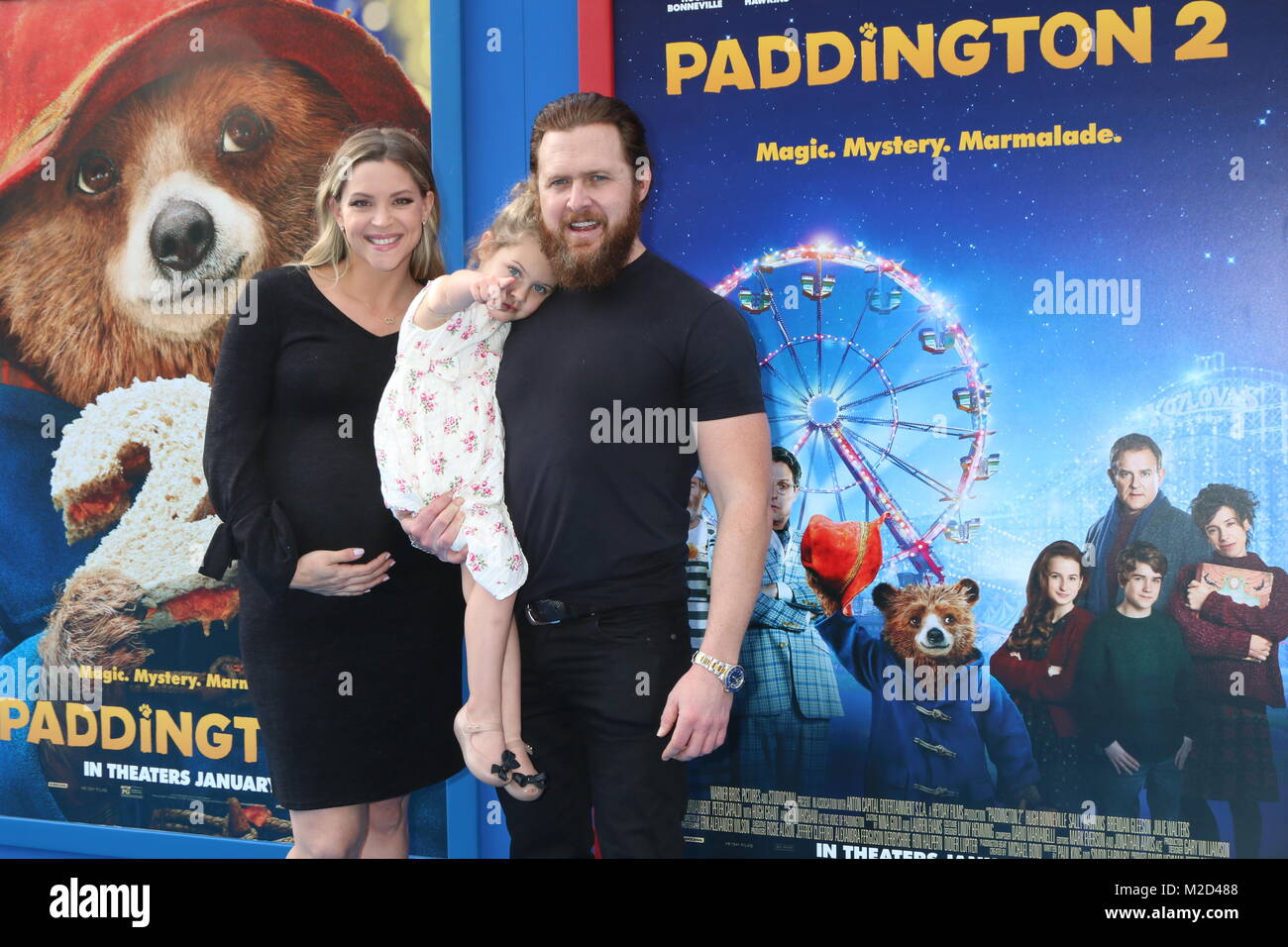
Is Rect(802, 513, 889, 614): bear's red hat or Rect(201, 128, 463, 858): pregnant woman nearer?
Rect(201, 128, 463, 858): pregnant woman

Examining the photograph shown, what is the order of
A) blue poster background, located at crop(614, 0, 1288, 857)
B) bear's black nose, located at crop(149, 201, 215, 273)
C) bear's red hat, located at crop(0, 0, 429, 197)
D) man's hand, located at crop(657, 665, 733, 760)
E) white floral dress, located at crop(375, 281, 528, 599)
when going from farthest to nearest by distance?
1. bear's black nose, located at crop(149, 201, 215, 273)
2. bear's red hat, located at crop(0, 0, 429, 197)
3. blue poster background, located at crop(614, 0, 1288, 857)
4. white floral dress, located at crop(375, 281, 528, 599)
5. man's hand, located at crop(657, 665, 733, 760)

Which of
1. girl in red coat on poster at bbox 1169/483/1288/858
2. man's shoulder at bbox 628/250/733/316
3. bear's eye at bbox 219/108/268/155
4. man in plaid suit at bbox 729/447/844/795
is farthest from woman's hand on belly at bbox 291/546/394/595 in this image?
girl in red coat on poster at bbox 1169/483/1288/858

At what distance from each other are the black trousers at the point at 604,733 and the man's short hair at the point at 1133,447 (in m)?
1.16

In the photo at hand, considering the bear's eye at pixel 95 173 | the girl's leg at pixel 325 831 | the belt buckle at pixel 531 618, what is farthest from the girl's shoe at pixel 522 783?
the bear's eye at pixel 95 173

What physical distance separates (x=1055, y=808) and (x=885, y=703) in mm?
477

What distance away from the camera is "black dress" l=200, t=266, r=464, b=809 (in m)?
2.24

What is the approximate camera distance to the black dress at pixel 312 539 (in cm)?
224

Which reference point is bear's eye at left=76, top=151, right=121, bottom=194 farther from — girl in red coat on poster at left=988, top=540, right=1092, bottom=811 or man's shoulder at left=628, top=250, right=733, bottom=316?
girl in red coat on poster at left=988, top=540, right=1092, bottom=811

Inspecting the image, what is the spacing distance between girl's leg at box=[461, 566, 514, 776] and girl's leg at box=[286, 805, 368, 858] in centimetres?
49

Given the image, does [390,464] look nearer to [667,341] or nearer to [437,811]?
[667,341]

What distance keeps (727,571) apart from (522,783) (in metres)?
0.58

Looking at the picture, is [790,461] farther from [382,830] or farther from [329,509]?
[382,830]

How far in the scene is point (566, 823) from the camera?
6.99 feet

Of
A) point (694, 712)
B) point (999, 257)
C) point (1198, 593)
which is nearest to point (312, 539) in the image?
point (694, 712)
